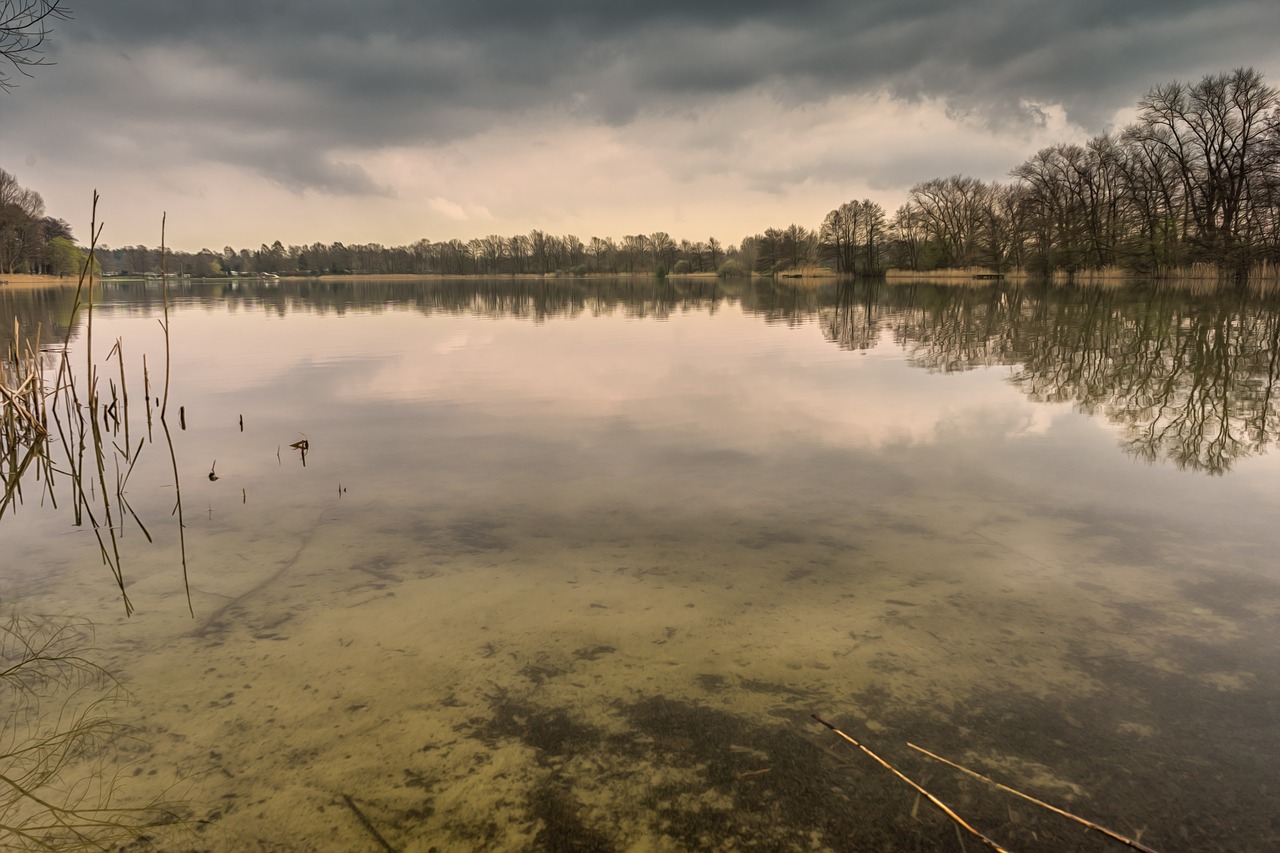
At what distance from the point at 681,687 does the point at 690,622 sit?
0.63 meters

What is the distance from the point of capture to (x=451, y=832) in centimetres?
240

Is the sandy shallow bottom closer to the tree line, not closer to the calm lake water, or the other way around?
the calm lake water

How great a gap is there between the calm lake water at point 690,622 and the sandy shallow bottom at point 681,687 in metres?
0.02

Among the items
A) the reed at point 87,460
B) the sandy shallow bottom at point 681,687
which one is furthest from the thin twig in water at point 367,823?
the reed at point 87,460

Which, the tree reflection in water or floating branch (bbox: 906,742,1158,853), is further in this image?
the tree reflection in water

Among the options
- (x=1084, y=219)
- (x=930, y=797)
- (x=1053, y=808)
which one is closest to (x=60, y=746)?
(x=930, y=797)

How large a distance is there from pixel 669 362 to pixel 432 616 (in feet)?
37.5

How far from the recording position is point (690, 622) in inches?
151

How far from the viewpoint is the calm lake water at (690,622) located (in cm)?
252

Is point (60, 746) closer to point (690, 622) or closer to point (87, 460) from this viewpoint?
point (690, 622)

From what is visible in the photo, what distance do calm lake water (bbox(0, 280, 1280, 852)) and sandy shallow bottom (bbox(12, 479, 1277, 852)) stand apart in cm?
2

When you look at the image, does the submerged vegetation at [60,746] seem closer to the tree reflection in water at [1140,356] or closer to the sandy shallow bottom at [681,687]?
the sandy shallow bottom at [681,687]

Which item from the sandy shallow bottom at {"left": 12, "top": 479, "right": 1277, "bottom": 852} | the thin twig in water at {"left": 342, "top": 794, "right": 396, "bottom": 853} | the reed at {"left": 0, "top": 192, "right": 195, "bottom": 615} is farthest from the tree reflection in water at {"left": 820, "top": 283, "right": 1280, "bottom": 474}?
the reed at {"left": 0, "top": 192, "right": 195, "bottom": 615}

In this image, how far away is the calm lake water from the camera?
8.25 feet
